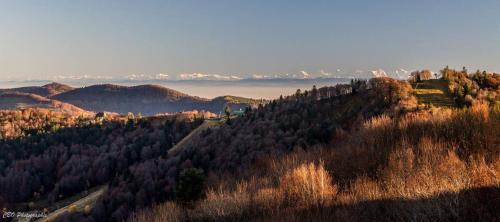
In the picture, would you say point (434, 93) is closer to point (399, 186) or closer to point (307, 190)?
point (307, 190)

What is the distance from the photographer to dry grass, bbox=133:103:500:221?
16.7 meters

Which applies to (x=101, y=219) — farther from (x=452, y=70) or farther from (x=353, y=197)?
(x=353, y=197)

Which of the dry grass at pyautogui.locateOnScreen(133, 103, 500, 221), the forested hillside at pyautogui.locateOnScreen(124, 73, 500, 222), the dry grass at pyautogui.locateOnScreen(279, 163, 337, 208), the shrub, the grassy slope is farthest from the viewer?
the grassy slope

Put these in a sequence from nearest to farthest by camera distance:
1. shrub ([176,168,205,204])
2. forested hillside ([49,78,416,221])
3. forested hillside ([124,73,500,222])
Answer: forested hillside ([124,73,500,222]) < shrub ([176,168,205,204]) < forested hillside ([49,78,416,221])

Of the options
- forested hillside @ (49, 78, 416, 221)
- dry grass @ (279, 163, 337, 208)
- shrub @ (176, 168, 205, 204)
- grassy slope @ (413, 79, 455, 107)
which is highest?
grassy slope @ (413, 79, 455, 107)

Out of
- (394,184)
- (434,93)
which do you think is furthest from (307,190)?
(434,93)

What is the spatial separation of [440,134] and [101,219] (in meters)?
→ 150

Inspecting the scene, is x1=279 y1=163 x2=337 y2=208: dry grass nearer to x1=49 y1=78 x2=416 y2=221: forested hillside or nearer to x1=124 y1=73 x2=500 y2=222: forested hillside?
x1=124 y1=73 x2=500 y2=222: forested hillside

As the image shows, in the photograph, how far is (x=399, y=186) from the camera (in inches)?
771

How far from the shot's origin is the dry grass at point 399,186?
16656 millimetres

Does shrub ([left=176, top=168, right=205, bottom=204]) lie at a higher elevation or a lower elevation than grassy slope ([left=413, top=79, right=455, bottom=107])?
lower

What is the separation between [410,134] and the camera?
36688mm

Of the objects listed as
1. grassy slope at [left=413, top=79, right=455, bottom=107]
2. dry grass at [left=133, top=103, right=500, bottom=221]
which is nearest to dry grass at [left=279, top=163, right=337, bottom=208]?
dry grass at [left=133, top=103, right=500, bottom=221]

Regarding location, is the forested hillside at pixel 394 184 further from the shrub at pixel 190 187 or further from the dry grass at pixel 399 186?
the shrub at pixel 190 187
